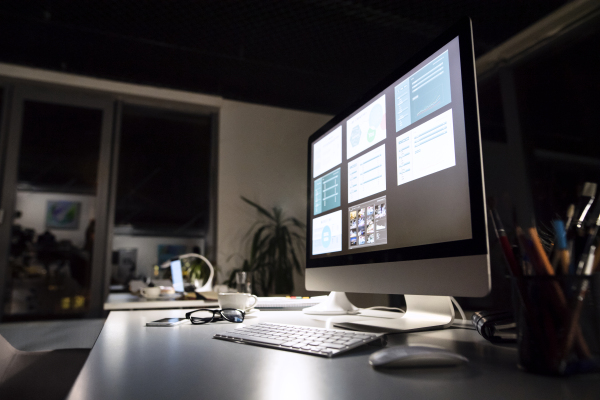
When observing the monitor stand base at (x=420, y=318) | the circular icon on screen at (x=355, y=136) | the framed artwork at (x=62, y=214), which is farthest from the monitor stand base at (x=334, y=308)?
the framed artwork at (x=62, y=214)

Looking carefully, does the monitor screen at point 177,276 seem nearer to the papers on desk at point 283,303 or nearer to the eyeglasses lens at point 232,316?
the papers on desk at point 283,303

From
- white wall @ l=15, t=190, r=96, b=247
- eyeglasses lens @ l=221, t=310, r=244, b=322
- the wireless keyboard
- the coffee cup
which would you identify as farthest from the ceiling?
the wireless keyboard

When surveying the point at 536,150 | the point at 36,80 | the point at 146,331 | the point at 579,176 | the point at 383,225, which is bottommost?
the point at 146,331

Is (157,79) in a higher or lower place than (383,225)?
higher

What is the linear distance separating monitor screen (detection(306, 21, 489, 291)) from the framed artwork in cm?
333

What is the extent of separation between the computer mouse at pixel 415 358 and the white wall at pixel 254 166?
12.0 ft

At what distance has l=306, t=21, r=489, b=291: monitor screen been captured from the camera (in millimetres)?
690

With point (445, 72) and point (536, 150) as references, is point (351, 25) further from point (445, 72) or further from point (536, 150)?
point (445, 72)

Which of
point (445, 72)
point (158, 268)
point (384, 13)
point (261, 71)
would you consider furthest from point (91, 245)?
point (445, 72)

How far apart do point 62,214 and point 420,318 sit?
3.73 metres

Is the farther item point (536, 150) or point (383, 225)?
point (536, 150)

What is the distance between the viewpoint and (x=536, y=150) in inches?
120

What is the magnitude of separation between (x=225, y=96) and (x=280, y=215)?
4.80 feet

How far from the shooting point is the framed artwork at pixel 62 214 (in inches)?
144
